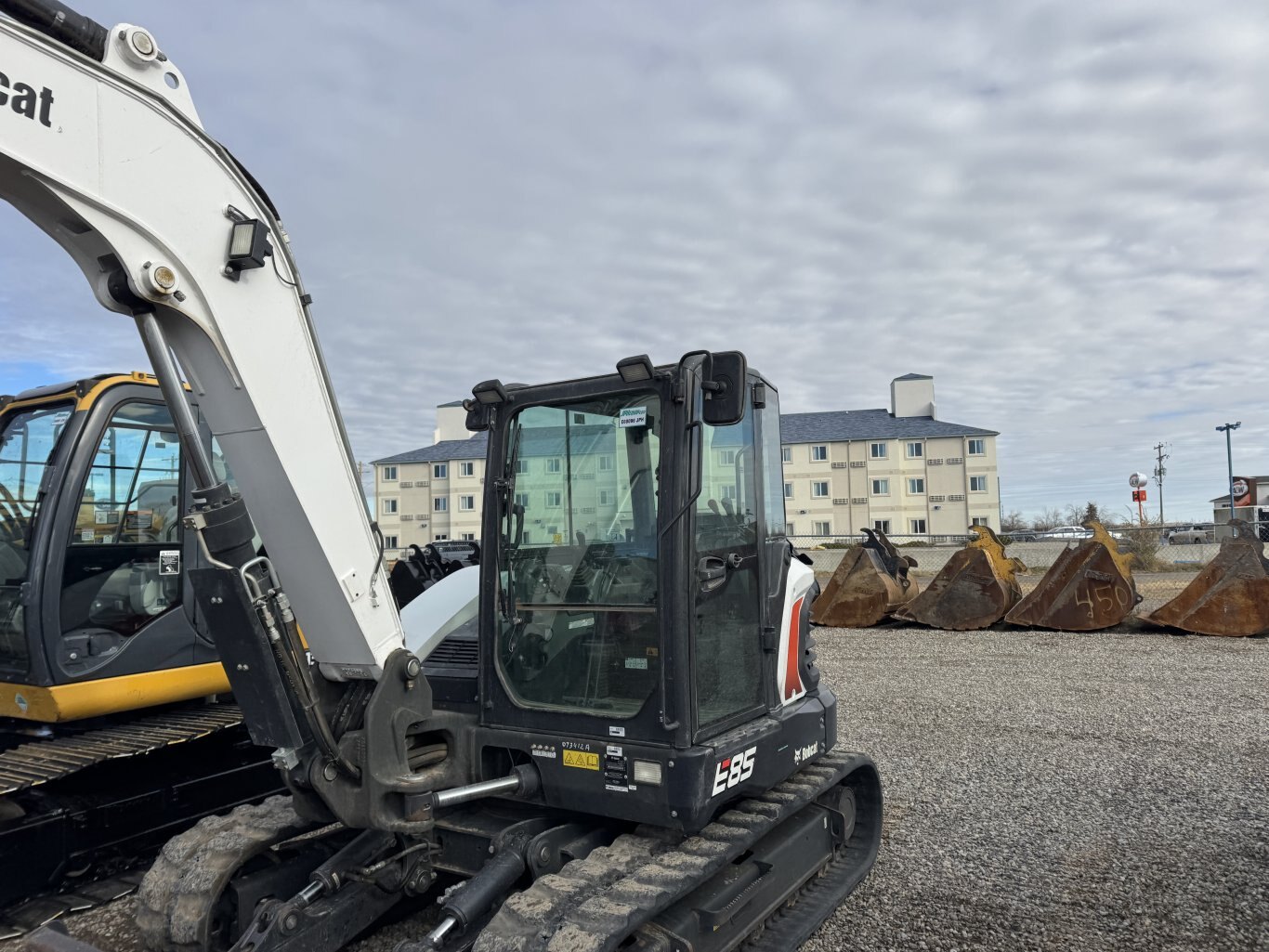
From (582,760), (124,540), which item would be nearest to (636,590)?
(582,760)

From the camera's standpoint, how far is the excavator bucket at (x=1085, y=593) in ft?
43.1

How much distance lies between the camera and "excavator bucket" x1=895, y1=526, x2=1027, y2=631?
46.0ft

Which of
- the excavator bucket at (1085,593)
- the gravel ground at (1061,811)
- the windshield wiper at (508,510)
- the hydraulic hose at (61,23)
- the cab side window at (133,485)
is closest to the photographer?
the hydraulic hose at (61,23)

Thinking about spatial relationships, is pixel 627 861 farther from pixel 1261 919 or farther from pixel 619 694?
pixel 1261 919

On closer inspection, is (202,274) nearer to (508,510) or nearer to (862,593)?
(508,510)

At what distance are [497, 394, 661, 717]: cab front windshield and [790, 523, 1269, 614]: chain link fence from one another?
12.3m

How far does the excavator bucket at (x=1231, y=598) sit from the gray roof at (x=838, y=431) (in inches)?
1209

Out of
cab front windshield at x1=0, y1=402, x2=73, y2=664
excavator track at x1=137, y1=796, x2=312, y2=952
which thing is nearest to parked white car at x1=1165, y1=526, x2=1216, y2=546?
excavator track at x1=137, y1=796, x2=312, y2=952

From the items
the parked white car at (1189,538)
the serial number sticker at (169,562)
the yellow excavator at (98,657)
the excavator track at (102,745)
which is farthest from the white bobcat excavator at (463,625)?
the parked white car at (1189,538)

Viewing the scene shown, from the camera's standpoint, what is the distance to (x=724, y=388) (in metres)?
3.37

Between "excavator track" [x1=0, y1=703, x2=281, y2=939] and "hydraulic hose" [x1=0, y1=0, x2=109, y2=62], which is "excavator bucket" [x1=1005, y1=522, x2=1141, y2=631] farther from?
"hydraulic hose" [x1=0, y1=0, x2=109, y2=62]

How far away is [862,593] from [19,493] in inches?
494

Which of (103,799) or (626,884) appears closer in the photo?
(626,884)

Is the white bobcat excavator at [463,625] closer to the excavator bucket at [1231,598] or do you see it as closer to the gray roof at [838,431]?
the excavator bucket at [1231,598]
